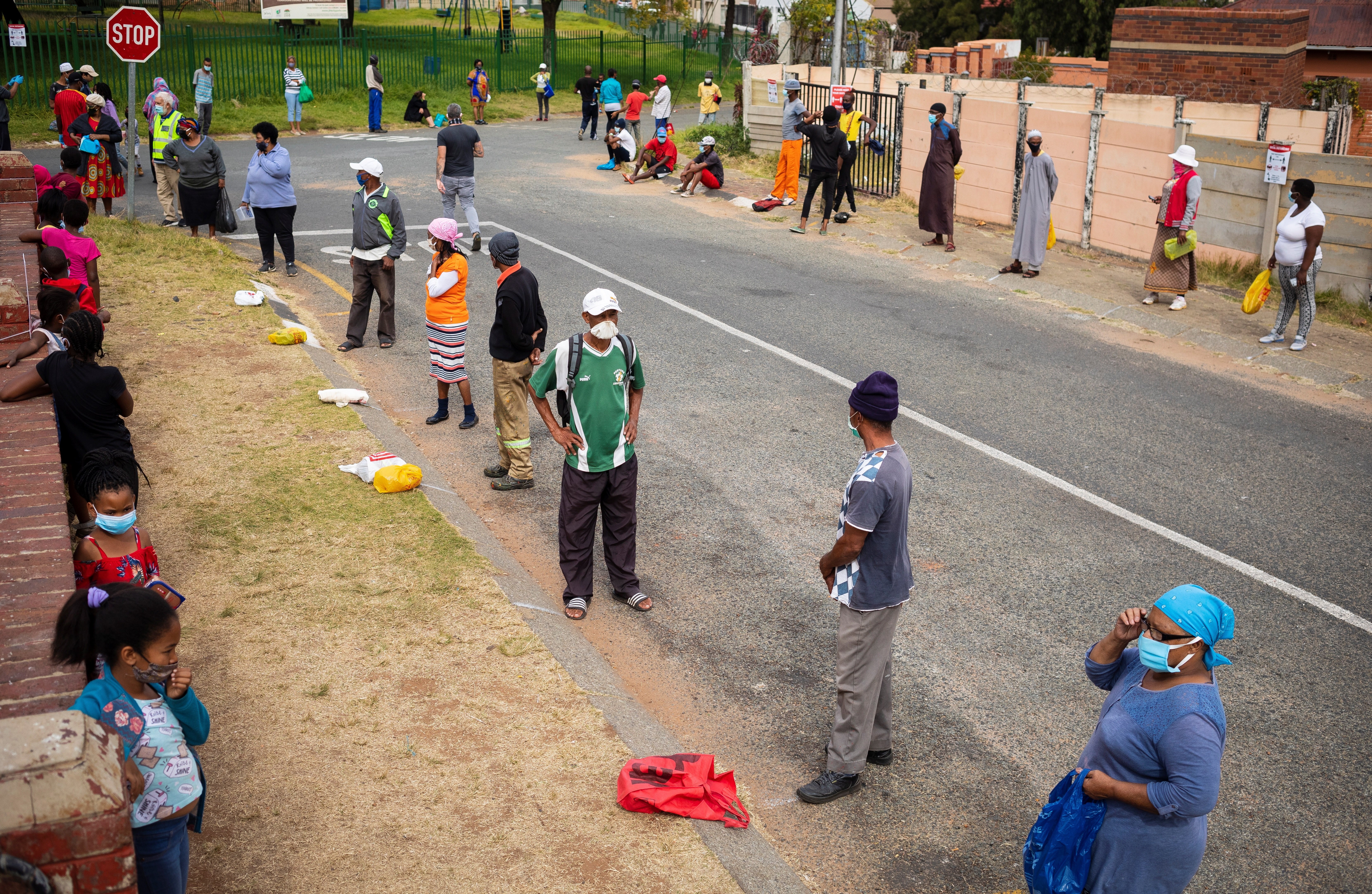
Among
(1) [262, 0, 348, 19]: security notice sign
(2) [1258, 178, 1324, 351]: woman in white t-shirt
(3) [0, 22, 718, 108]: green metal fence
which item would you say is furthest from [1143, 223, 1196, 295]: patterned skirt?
(1) [262, 0, 348, 19]: security notice sign

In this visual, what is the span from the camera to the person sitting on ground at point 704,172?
21266mm

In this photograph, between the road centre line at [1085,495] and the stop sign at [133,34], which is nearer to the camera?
the road centre line at [1085,495]

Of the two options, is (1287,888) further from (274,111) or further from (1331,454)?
(274,111)

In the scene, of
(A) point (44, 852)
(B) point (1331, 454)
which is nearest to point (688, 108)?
(B) point (1331, 454)

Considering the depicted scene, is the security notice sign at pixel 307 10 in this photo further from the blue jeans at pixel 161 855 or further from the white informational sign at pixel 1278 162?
the blue jeans at pixel 161 855

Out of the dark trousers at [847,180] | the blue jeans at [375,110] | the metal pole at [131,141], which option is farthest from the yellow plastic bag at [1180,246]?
the blue jeans at [375,110]

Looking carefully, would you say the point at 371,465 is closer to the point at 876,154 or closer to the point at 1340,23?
the point at 876,154

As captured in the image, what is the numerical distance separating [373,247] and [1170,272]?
970 centimetres

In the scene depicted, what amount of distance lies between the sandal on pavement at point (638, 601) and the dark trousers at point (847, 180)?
496 inches

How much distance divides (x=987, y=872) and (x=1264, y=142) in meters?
13.1

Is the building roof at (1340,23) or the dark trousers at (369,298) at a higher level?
the building roof at (1340,23)

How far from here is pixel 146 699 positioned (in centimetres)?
373

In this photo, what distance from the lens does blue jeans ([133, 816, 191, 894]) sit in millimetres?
3617

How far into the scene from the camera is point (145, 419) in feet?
30.0
